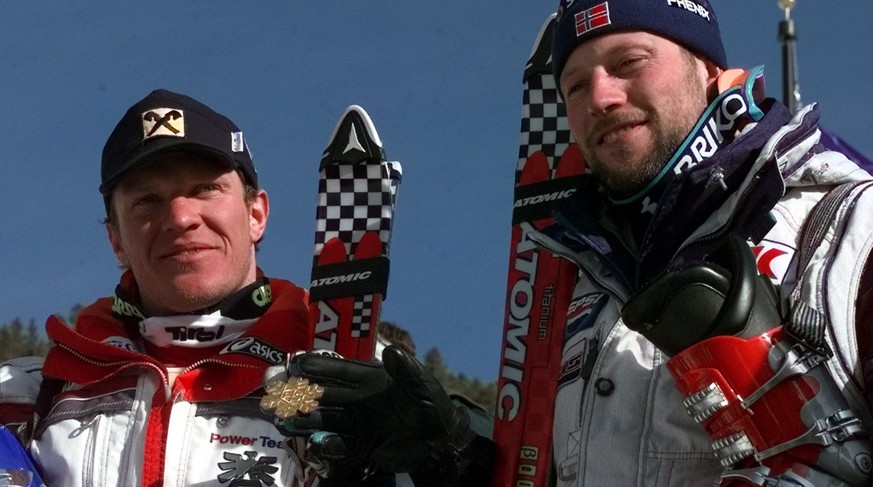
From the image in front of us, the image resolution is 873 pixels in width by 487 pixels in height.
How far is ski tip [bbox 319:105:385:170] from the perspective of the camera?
201 inches

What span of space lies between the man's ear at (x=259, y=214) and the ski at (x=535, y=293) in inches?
34.8

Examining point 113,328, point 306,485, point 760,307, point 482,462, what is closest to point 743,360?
point 760,307

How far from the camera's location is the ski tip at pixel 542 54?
5.16 metres

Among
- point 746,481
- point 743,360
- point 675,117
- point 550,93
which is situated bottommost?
point 746,481

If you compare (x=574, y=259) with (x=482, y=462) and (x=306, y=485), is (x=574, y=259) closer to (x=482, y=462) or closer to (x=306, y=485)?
(x=482, y=462)

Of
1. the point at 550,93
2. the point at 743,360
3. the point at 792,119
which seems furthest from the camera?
the point at 550,93

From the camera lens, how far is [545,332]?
445cm

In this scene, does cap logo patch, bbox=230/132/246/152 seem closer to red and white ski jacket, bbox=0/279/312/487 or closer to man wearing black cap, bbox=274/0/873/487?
red and white ski jacket, bbox=0/279/312/487

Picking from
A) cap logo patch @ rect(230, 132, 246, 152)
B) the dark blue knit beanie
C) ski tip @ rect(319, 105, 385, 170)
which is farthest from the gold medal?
ski tip @ rect(319, 105, 385, 170)

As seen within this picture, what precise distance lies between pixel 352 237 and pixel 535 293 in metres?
0.82

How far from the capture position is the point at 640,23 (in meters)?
3.78

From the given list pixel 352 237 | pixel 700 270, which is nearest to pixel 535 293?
pixel 352 237

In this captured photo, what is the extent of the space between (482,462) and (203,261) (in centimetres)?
115

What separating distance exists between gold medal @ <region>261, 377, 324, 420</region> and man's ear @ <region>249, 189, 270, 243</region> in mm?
982
